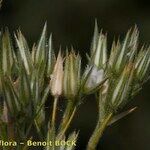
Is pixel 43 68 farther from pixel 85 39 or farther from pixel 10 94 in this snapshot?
pixel 85 39

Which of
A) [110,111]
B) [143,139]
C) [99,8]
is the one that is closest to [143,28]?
[99,8]

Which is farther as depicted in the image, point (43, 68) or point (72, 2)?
point (72, 2)

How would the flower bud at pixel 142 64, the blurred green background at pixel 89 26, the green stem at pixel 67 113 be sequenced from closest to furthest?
1. the green stem at pixel 67 113
2. the flower bud at pixel 142 64
3. the blurred green background at pixel 89 26

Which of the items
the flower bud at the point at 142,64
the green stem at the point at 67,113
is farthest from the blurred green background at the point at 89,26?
the green stem at the point at 67,113

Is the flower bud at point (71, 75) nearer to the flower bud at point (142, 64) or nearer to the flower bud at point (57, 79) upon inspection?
the flower bud at point (57, 79)

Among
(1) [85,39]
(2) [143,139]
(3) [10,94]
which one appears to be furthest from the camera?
(1) [85,39]
